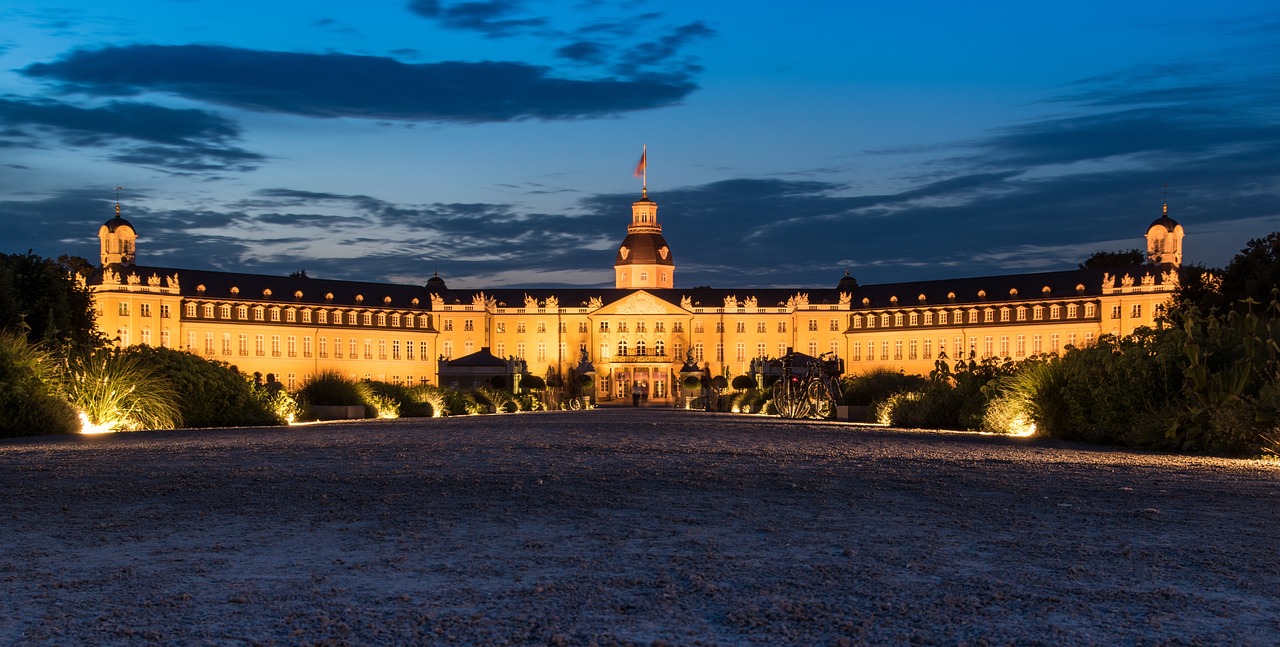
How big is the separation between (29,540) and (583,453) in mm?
8407

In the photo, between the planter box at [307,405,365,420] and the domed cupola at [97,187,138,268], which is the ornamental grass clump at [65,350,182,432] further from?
the domed cupola at [97,187,138,268]

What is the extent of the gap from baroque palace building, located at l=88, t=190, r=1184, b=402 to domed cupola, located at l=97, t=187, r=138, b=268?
0.44 feet

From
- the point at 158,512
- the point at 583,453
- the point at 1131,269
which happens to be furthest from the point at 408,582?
the point at 1131,269

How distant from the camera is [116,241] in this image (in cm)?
12025

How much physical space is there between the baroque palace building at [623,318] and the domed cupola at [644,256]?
0.66 ft

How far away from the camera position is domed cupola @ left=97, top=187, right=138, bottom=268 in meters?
120

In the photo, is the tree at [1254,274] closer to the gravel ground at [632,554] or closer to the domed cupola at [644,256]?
the gravel ground at [632,554]

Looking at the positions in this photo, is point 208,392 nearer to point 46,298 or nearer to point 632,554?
point 46,298

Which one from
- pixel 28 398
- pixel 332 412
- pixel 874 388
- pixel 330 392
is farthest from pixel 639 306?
pixel 28 398

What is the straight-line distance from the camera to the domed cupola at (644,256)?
146 m

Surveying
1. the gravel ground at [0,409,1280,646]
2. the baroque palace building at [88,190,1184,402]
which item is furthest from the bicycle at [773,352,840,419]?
the baroque palace building at [88,190,1184,402]

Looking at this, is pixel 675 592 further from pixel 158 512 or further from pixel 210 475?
pixel 210 475

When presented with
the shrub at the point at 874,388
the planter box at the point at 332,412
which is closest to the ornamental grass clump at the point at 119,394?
the planter box at the point at 332,412

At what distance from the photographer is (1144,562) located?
672cm
